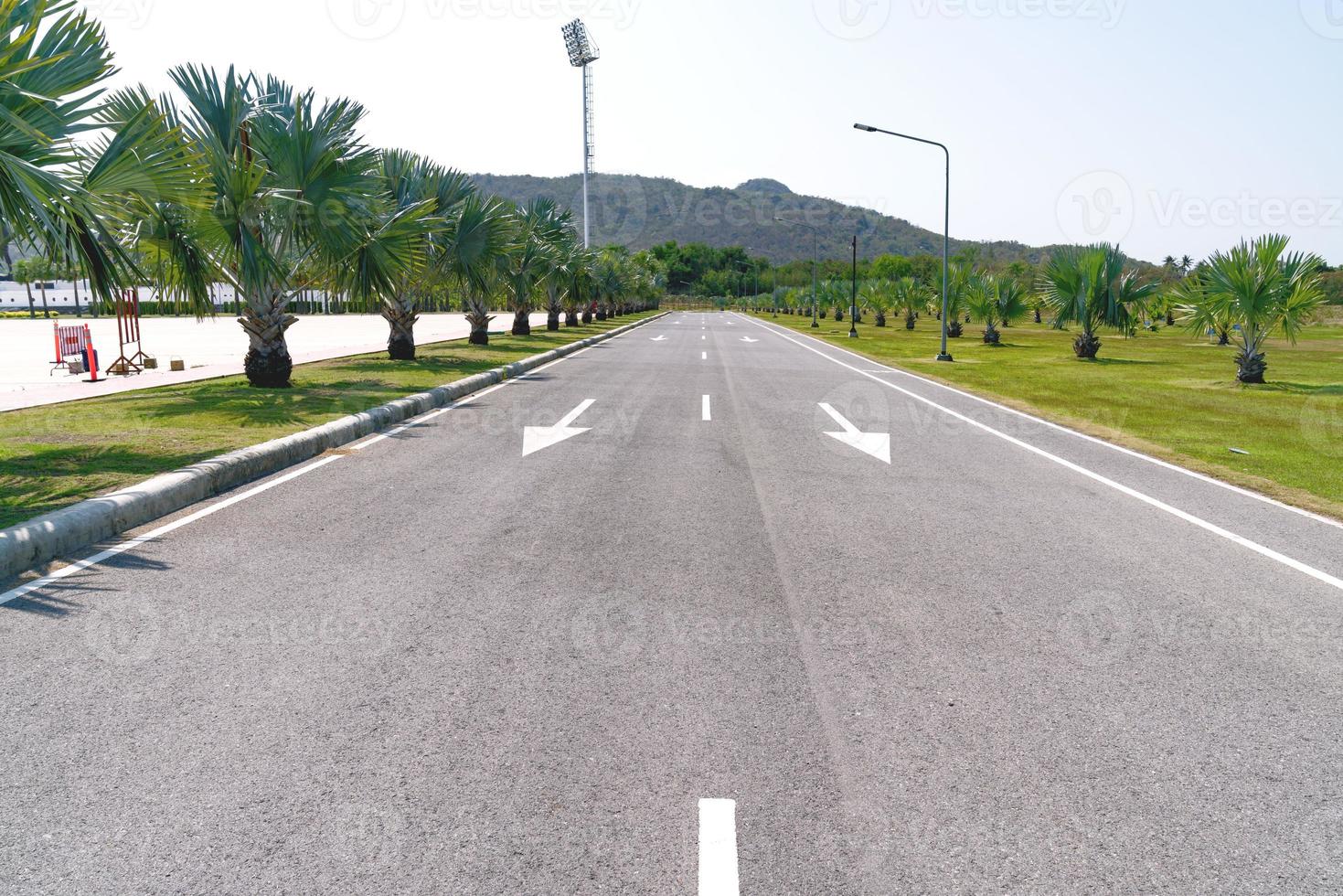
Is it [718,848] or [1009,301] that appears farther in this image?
[1009,301]

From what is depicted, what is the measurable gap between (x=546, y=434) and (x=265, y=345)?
21.6 feet

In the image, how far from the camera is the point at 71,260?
8695mm

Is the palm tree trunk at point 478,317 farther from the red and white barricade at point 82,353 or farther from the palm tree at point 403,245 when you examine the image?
the red and white barricade at point 82,353

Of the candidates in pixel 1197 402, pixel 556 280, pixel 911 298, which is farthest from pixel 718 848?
pixel 911 298

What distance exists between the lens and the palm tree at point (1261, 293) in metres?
19.7

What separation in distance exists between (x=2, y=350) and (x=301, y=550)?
95.7 feet

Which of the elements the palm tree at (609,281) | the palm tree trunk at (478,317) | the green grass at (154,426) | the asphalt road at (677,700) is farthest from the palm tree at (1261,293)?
the palm tree at (609,281)

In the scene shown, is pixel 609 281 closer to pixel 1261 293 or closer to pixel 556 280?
pixel 556 280

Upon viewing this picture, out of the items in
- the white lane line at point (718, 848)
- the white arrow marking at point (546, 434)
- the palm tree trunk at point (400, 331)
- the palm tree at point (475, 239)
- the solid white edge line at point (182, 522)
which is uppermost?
the palm tree at point (475, 239)

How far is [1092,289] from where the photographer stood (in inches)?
1171

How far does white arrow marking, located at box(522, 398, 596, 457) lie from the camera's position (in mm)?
10602

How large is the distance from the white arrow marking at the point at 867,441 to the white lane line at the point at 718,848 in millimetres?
7434

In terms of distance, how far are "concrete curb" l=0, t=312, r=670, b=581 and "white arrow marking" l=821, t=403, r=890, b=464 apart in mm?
5932

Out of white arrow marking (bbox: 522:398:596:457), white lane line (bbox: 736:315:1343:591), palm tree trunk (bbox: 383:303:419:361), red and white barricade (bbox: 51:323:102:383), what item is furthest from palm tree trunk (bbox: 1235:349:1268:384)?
red and white barricade (bbox: 51:323:102:383)
